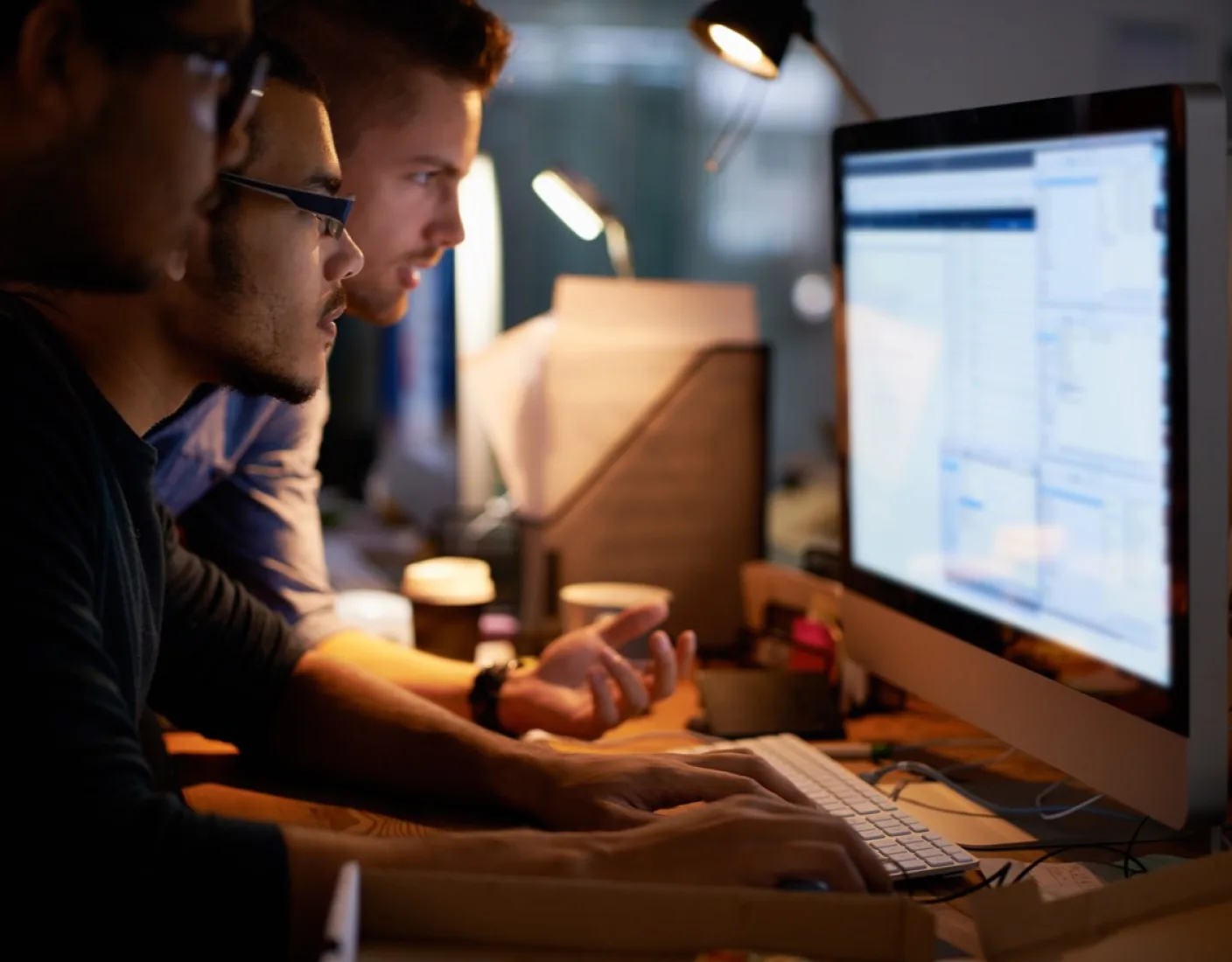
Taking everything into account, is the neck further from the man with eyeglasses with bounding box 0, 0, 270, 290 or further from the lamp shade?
the lamp shade

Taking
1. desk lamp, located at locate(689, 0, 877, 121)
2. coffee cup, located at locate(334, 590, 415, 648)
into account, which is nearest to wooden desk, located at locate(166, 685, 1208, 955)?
coffee cup, located at locate(334, 590, 415, 648)

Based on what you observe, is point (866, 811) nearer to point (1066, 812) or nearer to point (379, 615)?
point (1066, 812)

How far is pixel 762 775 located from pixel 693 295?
95cm

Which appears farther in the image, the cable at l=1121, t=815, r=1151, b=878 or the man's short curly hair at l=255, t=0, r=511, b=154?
the man's short curly hair at l=255, t=0, r=511, b=154

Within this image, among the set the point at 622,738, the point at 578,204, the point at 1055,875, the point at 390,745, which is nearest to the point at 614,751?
the point at 622,738

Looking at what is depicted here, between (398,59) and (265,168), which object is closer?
(265,168)

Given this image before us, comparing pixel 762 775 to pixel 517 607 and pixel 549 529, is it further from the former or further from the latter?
pixel 517 607

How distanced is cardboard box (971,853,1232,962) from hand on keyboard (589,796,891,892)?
8 cm

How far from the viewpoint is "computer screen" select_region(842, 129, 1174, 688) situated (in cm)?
89

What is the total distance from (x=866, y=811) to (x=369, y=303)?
2.72ft

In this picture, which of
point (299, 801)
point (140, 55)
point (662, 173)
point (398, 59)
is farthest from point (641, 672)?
point (662, 173)

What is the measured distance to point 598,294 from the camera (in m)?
1.76

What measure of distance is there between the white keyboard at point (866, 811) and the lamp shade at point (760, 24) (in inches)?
29.7

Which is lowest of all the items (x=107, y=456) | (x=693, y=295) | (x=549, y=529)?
(x=549, y=529)
